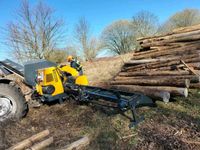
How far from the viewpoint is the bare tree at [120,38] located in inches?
1788

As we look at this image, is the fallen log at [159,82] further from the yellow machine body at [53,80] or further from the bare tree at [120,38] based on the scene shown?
the bare tree at [120,38]

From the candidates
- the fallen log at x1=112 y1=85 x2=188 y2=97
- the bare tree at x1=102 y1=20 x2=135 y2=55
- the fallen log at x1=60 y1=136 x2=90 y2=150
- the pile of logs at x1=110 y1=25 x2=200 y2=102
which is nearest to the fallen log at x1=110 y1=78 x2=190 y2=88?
the pile of logs at x1=110 y1=25 x2=200 y2=102

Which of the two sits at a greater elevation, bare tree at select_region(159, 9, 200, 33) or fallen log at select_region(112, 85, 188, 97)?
bare tree at select_region(159, 9, 200, 33)

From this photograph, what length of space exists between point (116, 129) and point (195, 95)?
3151mm

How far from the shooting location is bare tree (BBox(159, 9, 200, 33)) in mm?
38250

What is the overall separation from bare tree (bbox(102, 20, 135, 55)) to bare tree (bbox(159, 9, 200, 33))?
7.37 meters

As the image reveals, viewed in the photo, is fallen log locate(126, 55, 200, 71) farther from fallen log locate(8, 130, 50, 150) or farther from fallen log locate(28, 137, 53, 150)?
fallen log locate(28, 137, 53, 150)

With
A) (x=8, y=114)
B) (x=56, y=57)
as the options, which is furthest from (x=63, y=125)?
(x=56, y=57)

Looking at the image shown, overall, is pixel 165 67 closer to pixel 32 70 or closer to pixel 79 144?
pixel 32 70

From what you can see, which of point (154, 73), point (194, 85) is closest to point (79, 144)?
point (194, 85)

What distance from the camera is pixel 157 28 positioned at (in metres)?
Result: 42.3

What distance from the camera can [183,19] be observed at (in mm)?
38750

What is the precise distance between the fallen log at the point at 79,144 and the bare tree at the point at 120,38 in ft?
133

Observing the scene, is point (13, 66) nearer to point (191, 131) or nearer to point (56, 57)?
point (191, 131)
